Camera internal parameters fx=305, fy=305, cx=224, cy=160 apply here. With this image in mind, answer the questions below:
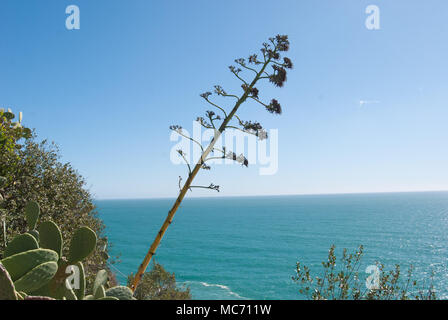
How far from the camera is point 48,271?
1485mm

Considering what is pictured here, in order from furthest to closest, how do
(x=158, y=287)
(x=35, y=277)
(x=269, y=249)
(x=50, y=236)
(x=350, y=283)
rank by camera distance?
(x=269, y=249) < (x=158, y=287) < (x=350, y=283) < (x=50, y=236) < (x=35, y=277)

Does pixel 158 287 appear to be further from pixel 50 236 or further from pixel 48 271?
pixel 48 271

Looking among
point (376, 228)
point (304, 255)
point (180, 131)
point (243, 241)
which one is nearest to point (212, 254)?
point (243, 241)

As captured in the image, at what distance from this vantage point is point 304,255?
83625 millimetres

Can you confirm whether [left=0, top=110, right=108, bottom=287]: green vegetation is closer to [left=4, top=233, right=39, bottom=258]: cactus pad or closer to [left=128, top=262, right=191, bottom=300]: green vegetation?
[left=4, top=233, right=39, bottom=258]: cactus pad

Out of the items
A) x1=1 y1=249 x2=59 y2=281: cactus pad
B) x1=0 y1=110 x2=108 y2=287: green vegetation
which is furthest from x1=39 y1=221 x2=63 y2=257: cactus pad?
x1=0 y1=110 x2=108 y2=287: green vegetation

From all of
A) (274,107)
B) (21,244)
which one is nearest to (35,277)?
(21,244)

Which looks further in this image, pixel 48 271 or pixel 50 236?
pixel 50 236

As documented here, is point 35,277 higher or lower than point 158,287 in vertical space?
higher

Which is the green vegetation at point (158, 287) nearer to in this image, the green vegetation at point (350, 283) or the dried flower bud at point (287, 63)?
the green vegetation at point (350, 283)

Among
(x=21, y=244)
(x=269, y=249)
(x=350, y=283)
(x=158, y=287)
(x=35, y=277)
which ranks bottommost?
(x=269, y=249)

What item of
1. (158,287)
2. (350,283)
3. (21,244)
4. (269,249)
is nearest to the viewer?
(21,244)

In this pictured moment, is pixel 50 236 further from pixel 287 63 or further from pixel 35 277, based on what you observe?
pixel 287 63
